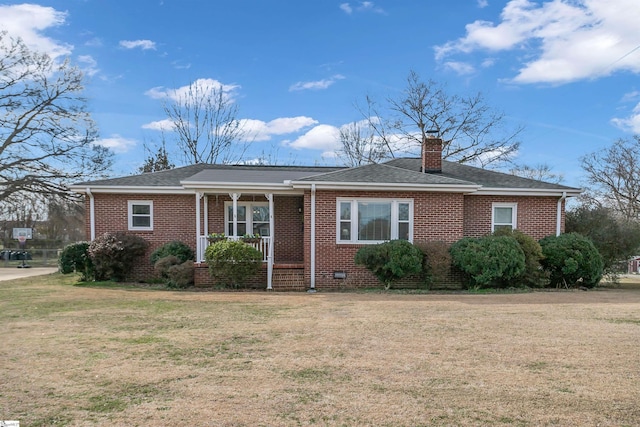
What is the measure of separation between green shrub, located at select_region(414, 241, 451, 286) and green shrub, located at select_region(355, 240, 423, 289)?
0.82 ft

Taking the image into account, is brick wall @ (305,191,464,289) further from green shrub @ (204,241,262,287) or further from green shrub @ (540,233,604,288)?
green shrub @ (540,233,604,288)

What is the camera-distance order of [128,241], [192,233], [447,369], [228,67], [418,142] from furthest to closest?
[418,142] < [228,67] < [192,233] < [128,241] < [447,369]

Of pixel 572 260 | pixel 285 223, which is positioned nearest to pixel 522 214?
pixel 572 260

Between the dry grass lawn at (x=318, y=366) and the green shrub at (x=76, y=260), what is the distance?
5.24 meters

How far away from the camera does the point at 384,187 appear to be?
43.5 feet

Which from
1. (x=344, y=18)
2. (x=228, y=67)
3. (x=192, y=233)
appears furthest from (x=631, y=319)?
(x=228, y=67)

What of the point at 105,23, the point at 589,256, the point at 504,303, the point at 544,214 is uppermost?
the point at 105,23

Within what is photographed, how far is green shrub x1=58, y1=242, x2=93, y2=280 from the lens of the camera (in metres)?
14.0

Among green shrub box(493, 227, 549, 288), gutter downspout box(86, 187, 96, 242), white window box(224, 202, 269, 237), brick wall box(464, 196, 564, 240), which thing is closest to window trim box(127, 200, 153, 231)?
gutter downspout box(86, 187, 96, 242)

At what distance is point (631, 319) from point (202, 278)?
10595 millimetres

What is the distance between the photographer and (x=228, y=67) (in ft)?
78.7

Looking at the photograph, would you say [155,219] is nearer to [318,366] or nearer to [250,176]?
[250,176]

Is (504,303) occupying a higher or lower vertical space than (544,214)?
→ lower

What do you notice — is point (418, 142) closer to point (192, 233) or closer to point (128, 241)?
point (192, 233)
